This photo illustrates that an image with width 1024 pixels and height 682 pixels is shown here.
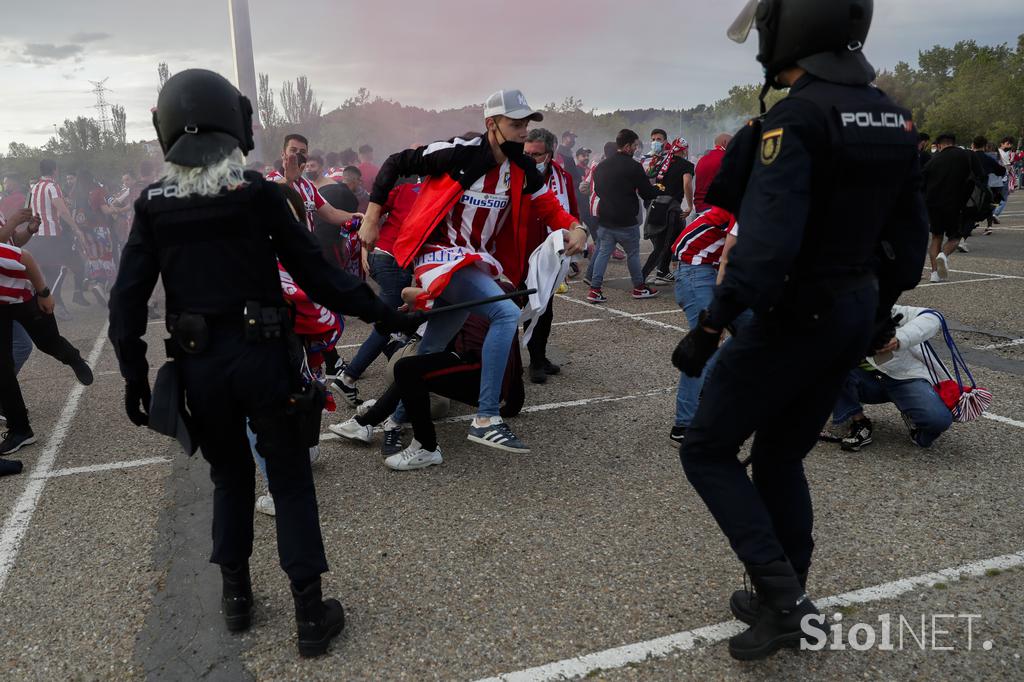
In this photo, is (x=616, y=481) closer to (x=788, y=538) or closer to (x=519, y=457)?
(x=519, y=457)

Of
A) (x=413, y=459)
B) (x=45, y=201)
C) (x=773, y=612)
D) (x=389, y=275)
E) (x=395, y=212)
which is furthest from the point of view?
(x=45, y=201)

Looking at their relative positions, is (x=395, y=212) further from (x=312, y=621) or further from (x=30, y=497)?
(x=312, y=621)

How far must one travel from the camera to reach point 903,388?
4066 millimetres

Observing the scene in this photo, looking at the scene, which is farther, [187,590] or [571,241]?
[571,241]

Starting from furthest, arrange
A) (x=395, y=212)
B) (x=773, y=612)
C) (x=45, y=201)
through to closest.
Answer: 1. (x=45, y=201)
2. (x=395, y=212)
3. (x=773, y=612)

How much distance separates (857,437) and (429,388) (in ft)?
7.90

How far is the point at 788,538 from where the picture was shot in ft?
8.08

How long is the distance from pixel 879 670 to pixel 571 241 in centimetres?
290

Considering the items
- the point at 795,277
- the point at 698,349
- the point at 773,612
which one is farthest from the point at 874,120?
the point at 773,612

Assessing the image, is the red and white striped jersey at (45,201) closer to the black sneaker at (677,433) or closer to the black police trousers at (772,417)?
the black sneaker at (677,433)

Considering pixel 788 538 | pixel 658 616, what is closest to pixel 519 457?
pixel 658 616

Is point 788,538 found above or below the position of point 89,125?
below

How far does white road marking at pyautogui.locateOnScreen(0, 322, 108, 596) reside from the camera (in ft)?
11.1

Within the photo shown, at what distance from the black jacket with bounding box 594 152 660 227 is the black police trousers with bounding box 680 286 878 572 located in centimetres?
746
